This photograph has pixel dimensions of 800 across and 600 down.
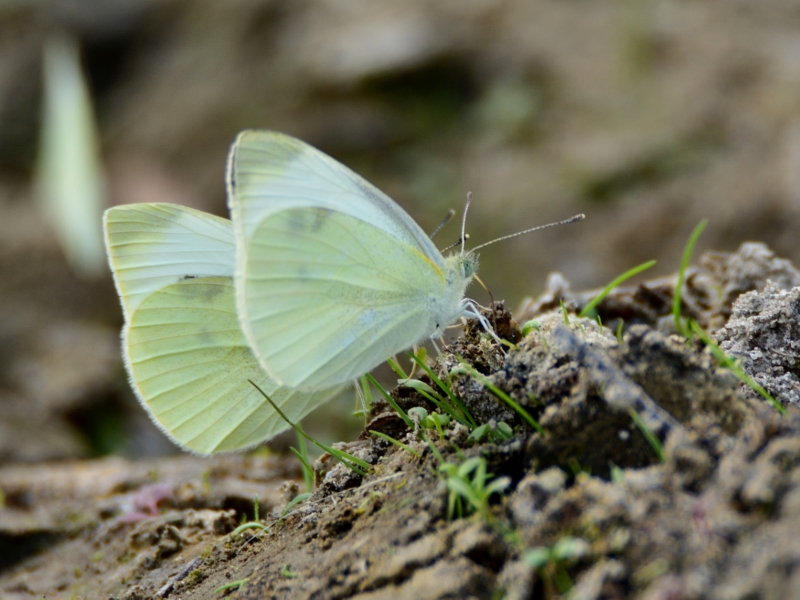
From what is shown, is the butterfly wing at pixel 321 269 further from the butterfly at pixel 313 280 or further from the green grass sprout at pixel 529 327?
the green grass sprout at pixel 529 327

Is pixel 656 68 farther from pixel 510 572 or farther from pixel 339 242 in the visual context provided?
pixel 510 572

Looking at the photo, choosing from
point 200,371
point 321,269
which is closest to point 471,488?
point 321,269

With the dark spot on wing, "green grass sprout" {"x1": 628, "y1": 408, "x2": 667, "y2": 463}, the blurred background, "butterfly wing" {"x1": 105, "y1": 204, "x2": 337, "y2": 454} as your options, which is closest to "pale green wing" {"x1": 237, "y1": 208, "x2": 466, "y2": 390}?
the dark spot on wing

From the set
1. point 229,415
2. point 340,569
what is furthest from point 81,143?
point 340,569

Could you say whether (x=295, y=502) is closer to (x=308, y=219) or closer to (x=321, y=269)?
(x=321, y=269)

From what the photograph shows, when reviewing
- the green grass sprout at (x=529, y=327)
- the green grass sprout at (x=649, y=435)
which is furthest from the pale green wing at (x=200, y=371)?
the green grass sprout at (x=649, y=435)
